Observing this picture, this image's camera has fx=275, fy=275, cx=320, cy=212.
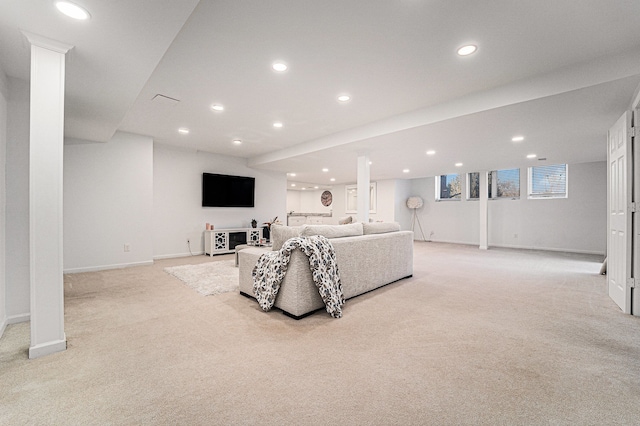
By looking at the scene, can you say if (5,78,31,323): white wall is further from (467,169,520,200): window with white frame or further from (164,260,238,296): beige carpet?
(467,169,520,200): window with white frame

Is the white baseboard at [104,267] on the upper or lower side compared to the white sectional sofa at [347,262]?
lower

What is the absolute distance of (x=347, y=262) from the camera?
3203 mm

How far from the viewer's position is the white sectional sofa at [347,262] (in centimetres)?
267

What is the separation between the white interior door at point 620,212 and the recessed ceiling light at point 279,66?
141 inches

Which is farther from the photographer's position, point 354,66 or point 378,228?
point 378,228

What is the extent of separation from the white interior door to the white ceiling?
1.23 ft

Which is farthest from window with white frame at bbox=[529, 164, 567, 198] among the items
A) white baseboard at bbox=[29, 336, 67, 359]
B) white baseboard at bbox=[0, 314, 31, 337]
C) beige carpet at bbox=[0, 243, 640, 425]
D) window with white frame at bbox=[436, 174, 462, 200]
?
white baseboard at bbox=[0, 314, 31, 337]

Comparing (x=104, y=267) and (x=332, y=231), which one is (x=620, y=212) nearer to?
(x=332, y=231)

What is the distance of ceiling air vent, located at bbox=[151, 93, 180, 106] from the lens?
138 inches

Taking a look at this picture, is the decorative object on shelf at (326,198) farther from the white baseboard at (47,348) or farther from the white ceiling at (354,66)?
the white baseboard at (47,348)

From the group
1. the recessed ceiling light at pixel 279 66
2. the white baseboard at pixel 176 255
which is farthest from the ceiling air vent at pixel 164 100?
the white baseboard at pixel 176 255

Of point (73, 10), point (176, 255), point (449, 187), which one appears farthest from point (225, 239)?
point (449, 187)

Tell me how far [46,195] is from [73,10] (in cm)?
125

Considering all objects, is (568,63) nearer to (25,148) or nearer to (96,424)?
(96,424)
